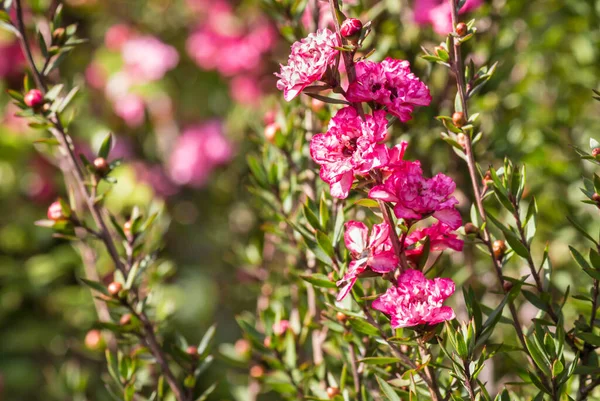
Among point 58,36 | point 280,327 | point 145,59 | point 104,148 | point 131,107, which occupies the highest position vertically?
point 58,36

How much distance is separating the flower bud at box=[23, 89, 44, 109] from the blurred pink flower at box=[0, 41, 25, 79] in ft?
4.35

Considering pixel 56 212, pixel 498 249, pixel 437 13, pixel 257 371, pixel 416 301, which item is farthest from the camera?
pixel 437 13

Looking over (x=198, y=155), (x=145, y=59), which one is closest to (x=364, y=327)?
(x=198, y=155)

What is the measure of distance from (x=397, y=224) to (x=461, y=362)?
0.41 ft

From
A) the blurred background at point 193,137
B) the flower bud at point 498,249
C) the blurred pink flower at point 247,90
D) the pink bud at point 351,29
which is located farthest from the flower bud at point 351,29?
the blurred pink flower at point 247,90

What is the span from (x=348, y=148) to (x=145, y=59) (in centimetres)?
153

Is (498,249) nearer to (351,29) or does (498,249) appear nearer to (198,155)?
(351,29)

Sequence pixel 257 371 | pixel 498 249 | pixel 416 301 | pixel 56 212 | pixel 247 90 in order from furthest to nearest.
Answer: pixel 247 90, pixel 257 371, pixel 56 212, pixel 498 249, pixel 416 301

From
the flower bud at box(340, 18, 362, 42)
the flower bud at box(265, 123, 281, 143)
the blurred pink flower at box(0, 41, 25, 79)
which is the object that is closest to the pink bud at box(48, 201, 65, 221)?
the flower bud at box(265, 123, 281, 143)

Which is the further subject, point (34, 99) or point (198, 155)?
point (198, 155)

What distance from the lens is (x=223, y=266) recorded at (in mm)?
1989

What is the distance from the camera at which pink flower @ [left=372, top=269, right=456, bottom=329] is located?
47cm

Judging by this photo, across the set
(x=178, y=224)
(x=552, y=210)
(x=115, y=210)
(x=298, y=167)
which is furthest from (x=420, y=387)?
(x=178, y=224)

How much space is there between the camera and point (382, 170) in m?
0.51
